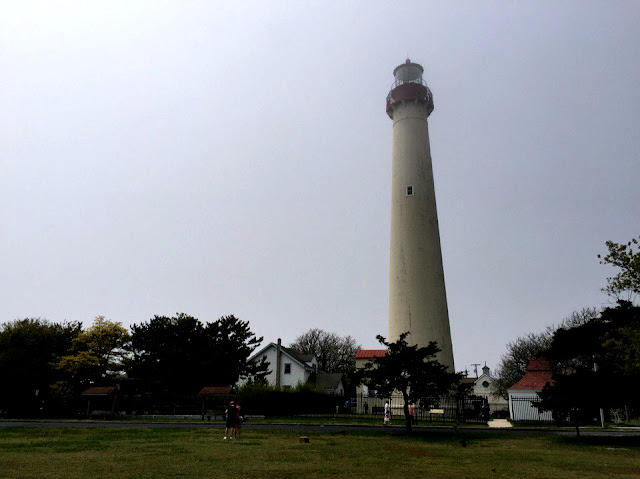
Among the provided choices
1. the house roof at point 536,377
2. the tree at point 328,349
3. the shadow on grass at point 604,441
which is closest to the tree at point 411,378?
the shadow on grass at point 604,441

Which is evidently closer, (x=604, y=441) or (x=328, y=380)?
(x=604, y=441)

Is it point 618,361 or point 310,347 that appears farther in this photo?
point 310,347

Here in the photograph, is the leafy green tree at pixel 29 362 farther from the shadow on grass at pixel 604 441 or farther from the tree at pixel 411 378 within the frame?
the shadow on grass at pixel 604 441

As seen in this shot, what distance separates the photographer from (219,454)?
15609 mm

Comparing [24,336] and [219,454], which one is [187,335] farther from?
[219,454]

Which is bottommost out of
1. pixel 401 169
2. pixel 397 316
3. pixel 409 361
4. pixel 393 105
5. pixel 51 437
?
pixel 51 437

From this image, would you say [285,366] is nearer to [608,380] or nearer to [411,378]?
[411,378]

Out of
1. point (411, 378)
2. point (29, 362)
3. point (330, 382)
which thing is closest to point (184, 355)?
point (29, 362)

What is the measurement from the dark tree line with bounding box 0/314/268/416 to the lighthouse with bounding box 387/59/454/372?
20.1 metres

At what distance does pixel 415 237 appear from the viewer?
4144 centimetres

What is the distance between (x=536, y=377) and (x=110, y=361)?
136ft

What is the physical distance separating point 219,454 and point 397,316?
26862 millimetres

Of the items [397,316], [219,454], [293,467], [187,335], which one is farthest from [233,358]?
[293,467]

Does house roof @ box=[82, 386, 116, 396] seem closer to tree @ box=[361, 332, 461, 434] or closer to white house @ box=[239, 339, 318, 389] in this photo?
white house @ box=[239, 339, 318, 389]
